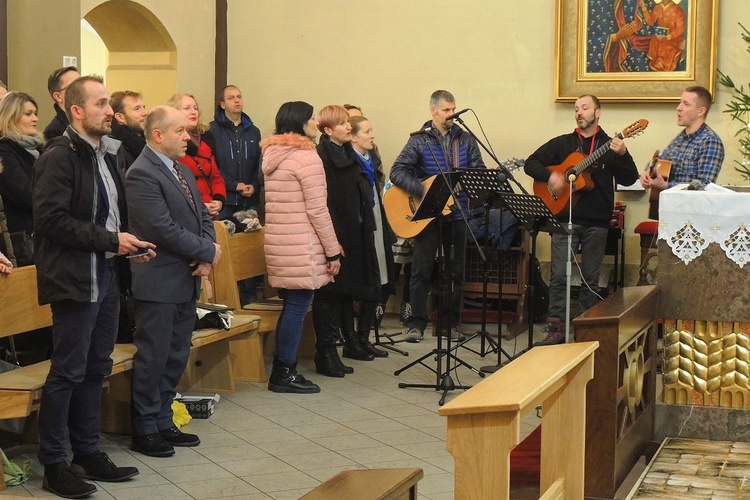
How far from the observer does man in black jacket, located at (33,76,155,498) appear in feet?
14.7

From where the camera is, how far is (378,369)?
721 cm

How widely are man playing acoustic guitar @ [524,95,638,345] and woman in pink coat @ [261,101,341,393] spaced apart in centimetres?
218

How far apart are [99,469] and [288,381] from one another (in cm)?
191

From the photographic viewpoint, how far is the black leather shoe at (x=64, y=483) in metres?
4.53

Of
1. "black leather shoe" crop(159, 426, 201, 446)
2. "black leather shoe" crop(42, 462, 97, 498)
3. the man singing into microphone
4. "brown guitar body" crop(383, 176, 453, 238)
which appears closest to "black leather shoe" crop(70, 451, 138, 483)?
"black leather shoe" crop(42, 462, 97, 498)

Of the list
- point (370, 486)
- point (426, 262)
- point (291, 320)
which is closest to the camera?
point (370, 486)

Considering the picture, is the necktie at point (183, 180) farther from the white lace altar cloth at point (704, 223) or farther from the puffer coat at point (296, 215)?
the white lace altar cloth at point (704, 223)

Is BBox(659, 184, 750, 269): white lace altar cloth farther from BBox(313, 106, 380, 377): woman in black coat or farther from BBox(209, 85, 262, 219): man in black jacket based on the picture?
BBox(209, 85, 262, 219): man in black jacket

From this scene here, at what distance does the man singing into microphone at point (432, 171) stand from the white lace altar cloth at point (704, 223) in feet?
Answer: 8.65

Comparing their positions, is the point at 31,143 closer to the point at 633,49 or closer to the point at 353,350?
the point at 353,350

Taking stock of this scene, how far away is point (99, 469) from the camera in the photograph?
4781 mm

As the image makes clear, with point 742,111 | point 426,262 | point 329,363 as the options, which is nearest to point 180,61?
point 426,262

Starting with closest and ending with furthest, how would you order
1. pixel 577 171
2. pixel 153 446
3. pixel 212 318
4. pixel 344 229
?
1. pixel 153 446
2. pixel 212 318
3. pixel 344 229
4. pixel 577 171

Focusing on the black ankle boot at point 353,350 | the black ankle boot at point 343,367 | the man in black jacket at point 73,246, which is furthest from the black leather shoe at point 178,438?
the black ankle boot at point 353,350
